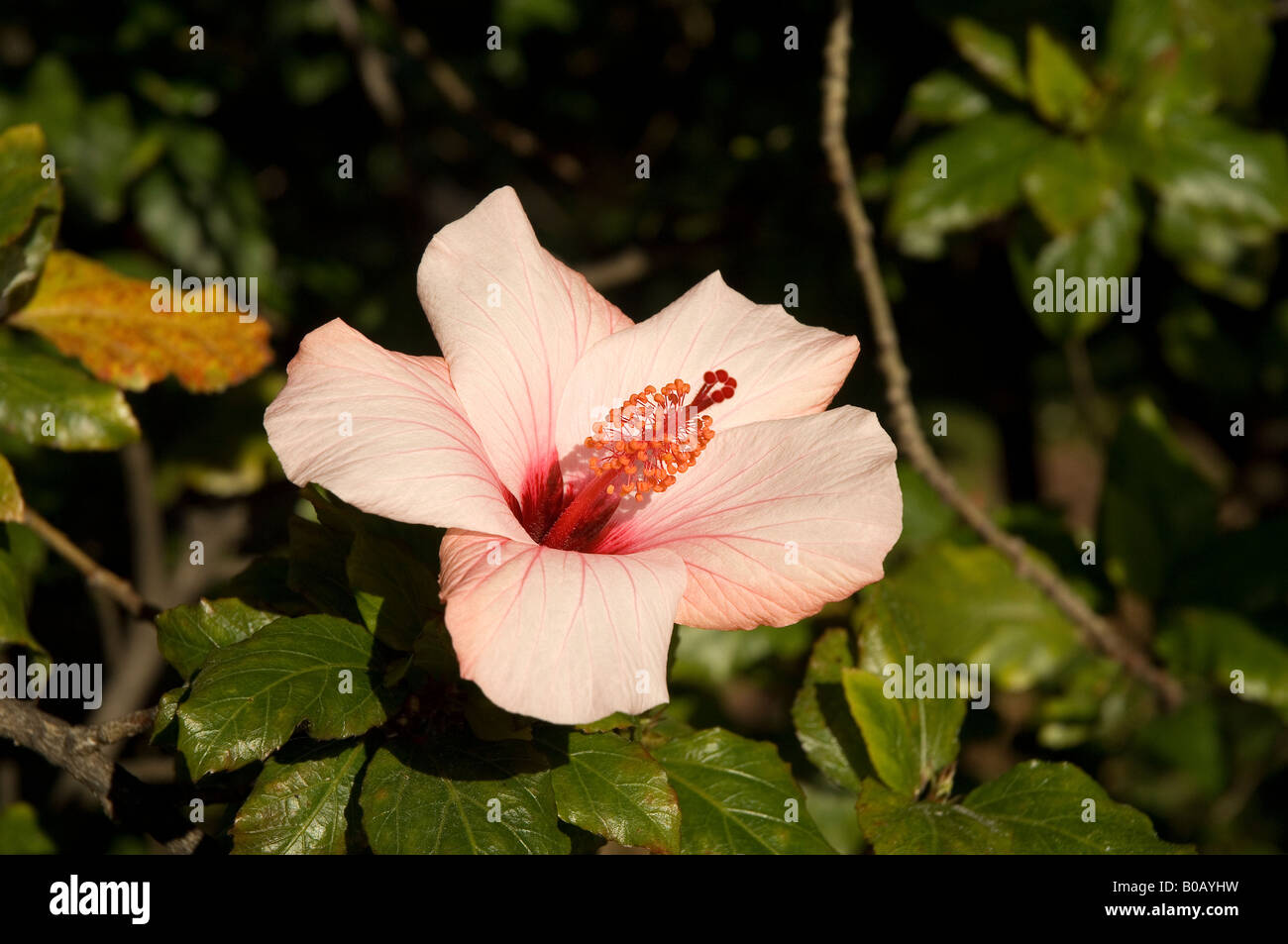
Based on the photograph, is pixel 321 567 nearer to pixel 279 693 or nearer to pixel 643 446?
pixel 279 693

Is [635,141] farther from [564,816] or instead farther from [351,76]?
[564,816]

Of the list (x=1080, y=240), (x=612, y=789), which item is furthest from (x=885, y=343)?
(x=612, y=789)

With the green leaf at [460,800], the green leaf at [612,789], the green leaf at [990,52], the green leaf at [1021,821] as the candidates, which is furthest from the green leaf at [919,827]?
→ the green leaf at [990,52]

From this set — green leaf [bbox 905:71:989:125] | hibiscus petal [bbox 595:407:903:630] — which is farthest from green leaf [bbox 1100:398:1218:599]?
hibiscus petal [bbox 595:407:903:630]

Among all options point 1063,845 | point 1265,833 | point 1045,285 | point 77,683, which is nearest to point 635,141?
point 1045,285

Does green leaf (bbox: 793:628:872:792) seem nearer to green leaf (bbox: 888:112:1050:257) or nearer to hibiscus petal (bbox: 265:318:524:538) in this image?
hibiscus petal (bbox: 265:318:524:538)
